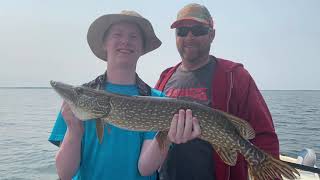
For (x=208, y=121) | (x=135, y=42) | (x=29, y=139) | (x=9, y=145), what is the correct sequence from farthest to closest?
(x=29, y=139), (x=9, y=145), (x=135, y=42), (x=208, y=121)

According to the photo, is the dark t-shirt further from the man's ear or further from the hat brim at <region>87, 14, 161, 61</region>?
the hat brim at <region>87, 14, 161, 61</region>

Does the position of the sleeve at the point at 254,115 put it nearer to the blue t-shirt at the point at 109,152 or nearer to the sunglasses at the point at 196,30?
the sunglasses at the point at 196,30

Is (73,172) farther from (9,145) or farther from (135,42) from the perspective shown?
(9,145)

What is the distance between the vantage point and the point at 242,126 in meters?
3.51

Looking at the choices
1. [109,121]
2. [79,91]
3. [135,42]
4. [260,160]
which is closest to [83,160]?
[109,121]

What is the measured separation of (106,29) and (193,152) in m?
1.68

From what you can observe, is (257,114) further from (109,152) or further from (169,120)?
(109,152)

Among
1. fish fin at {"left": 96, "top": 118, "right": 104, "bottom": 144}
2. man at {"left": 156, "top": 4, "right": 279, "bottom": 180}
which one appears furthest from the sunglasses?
fish fin at {"left": 96, "top": 118, "right": 104, "bottom": 144}

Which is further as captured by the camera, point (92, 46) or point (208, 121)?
point (92, 46)

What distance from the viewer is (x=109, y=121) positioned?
354 centimetres

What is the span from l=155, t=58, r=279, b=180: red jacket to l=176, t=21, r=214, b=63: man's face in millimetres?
324

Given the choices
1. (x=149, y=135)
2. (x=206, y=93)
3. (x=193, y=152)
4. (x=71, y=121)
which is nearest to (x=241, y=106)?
(x=206, y=93)

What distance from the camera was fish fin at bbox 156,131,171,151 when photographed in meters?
3.41

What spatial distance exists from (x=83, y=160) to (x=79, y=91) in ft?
2.30
